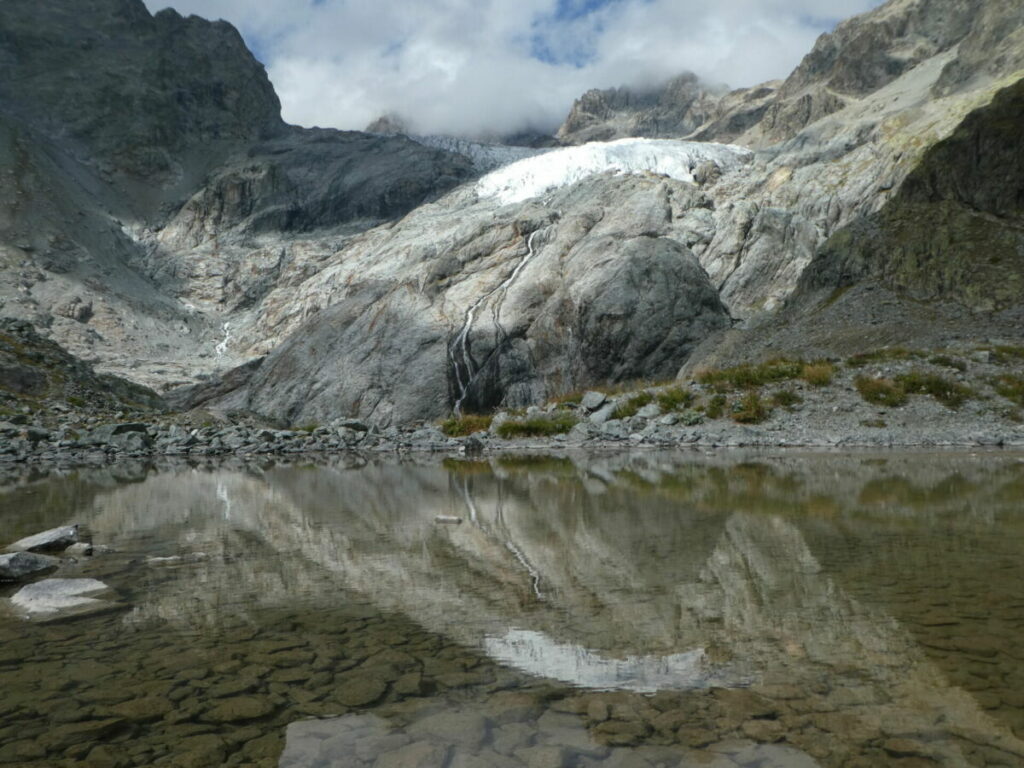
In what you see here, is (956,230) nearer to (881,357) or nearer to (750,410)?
(881,357)

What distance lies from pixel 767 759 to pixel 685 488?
9841mm

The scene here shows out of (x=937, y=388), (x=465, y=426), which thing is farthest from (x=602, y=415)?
(x=937, y=388)

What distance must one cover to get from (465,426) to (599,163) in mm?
64251

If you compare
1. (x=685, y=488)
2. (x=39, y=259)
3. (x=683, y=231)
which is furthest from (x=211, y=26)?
(x=685, y=488)

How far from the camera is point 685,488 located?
42.6 ft

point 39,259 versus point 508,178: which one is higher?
point 508,178

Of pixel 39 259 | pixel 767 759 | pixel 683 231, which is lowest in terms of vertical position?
pixel 767 759

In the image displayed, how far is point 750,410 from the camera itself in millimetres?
24172

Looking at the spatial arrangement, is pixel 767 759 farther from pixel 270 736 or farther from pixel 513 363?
pixel 513 363

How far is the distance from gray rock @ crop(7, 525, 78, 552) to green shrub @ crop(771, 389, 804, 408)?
2134cm

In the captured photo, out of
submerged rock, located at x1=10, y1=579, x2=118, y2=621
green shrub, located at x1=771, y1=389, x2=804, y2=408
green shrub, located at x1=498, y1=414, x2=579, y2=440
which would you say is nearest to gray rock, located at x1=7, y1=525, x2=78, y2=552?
submerged rock, located at x1=10, y1=579, x2=118, y2=621

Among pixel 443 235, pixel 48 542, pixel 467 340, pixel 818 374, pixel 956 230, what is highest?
pixel 443 235

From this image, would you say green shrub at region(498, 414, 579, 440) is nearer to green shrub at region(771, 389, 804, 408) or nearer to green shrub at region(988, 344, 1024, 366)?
green shrub at region(771, 389, 804, 408)

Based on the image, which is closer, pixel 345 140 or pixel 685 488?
pixel 685 488
